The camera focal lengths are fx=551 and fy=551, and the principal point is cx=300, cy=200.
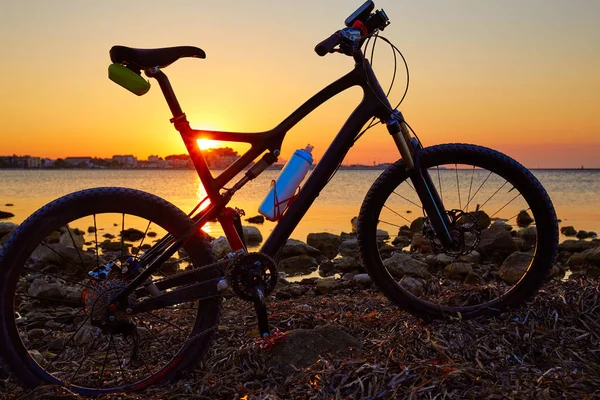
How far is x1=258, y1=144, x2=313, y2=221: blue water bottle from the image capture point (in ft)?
12.2

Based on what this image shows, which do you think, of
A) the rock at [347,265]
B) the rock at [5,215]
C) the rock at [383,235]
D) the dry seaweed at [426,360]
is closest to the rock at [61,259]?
the rock at [347,265]

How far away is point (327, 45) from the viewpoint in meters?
3.53

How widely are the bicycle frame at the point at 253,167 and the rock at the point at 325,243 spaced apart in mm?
7248

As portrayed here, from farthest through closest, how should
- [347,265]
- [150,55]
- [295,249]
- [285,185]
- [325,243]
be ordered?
[325,243] → [295,249] → [347,265] → [285,185] → [150,55]

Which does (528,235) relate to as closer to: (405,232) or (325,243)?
(405,232)

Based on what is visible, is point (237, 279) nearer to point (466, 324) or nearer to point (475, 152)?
point (466, 324)

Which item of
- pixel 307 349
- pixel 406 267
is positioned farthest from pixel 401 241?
pixel 307 349

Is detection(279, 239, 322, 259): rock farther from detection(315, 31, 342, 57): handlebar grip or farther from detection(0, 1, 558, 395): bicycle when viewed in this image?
detection(315, 31, 342, 57): handlebar grip

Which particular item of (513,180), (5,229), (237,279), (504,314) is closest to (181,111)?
(237,279)

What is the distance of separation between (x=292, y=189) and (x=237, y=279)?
715mm

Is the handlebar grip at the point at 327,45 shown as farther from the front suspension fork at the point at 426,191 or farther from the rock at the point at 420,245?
the rock at the point at 420,245

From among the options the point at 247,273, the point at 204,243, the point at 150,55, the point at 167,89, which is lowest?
the point at 247,273

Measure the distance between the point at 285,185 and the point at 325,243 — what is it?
784cm

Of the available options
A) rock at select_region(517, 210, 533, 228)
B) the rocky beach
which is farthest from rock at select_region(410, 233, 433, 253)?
rock at select_region(517, 210, 533, 228)
